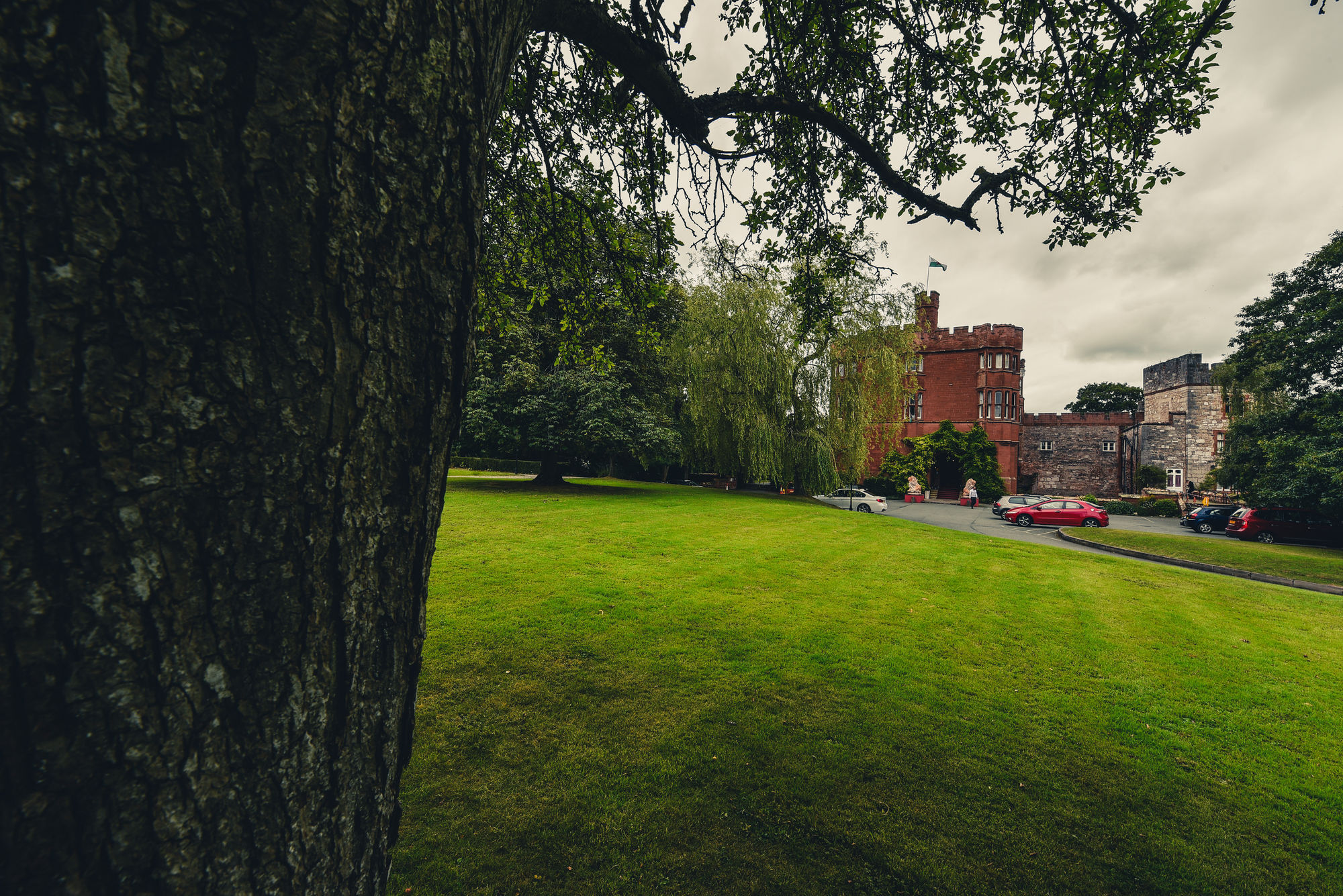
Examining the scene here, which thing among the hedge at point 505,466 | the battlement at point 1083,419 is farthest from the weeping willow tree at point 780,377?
the battlement at point 1083,419

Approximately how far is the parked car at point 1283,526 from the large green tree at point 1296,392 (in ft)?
3.23

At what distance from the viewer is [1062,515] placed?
2177cm

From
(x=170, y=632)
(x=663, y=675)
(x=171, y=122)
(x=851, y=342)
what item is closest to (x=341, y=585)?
(x=170, y=632)

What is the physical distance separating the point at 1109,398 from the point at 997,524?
55.7 metres

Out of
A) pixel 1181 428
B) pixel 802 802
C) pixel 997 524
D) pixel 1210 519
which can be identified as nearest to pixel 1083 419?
pixel 1181 428

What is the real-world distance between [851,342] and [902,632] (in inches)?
641

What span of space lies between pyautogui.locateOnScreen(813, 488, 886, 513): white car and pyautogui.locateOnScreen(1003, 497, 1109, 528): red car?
560 centimetres

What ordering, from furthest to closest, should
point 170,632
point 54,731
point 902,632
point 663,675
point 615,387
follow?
1. point 615,387
2. point 902,632
3. point 663,675
4. point 170,632
5. point 54,731

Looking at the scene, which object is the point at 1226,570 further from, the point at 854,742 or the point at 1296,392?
the point at 854,742

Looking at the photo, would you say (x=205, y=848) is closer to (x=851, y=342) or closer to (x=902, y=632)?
(x=902, y=632)

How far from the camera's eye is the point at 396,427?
118 cm

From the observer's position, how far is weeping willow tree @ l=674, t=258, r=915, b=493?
60.8ft

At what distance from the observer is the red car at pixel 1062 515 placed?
21.7 m

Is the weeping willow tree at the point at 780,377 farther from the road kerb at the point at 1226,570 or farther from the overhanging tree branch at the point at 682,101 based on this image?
the overhanging tree branch at the point at 682,101
